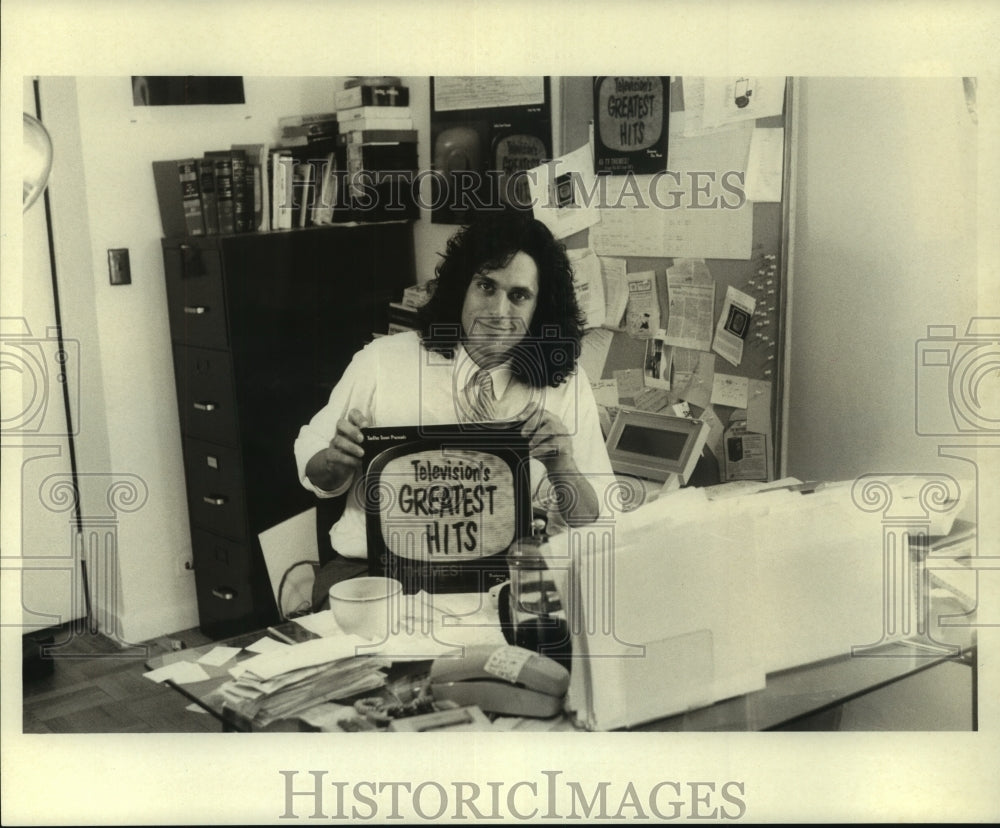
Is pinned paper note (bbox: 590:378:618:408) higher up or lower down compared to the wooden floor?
higher up

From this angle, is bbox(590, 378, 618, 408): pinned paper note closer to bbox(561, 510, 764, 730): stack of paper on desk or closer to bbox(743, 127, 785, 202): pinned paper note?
bbox(561, 510, 764, 730): stack of paper on desk

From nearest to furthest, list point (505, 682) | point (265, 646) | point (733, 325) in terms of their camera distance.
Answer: point (505, 682) → point (265, 646) → point (733, 325)

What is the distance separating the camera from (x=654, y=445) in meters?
2.05

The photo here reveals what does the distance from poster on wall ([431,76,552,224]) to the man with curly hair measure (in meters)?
0.05

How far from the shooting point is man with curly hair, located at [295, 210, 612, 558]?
6.60 ft

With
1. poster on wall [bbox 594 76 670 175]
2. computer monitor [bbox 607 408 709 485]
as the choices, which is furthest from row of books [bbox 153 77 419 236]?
computer monitor [bbox 607 408 709 485]

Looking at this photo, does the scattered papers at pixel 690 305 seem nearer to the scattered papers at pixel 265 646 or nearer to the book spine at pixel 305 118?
the book spine at pixel 305 118

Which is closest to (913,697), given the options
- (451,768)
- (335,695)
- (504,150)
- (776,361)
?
(776,361)

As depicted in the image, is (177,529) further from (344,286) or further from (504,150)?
(504,150)

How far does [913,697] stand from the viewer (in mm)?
2055


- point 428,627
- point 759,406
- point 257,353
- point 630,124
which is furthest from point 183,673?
point 630,124

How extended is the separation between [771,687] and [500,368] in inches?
31.3

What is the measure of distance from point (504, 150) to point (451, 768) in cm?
126

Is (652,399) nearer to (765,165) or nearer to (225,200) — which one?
(765,165)
